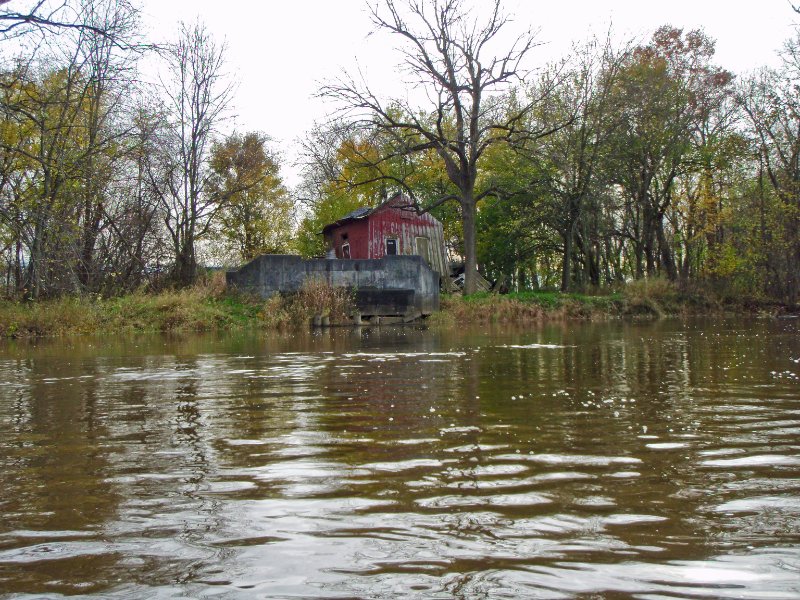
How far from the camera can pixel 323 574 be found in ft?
7.34

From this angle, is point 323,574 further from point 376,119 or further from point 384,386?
point 376,119

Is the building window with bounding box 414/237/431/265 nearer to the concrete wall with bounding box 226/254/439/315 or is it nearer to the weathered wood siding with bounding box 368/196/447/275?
the weathered wood siding with bounding box 368/196/447/275

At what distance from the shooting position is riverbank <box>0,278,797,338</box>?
21297 millimetres

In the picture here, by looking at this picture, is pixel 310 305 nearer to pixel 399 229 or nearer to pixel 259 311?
pixel 259 311

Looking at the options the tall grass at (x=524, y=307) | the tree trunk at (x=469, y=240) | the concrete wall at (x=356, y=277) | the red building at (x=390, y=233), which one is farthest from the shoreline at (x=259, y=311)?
the red building at (x=390, y=233)

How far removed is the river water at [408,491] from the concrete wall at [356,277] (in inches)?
800

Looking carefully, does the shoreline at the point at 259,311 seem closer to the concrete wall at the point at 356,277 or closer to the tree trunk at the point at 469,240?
the concrete wall at the point at 356,277

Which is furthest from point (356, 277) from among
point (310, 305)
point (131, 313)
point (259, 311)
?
point (131, 313)

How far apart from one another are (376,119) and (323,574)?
30.6m

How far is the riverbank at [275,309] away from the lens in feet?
69.9

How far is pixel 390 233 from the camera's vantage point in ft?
132

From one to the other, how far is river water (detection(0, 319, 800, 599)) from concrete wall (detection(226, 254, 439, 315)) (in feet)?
66.6

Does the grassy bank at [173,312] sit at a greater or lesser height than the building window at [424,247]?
lesser

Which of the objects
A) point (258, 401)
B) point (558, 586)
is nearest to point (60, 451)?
point (258, 401)
